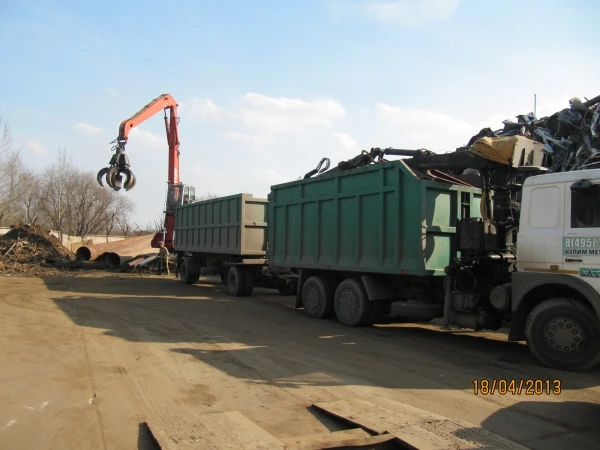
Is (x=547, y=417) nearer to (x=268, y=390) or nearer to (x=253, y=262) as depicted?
(x=268, y=390)

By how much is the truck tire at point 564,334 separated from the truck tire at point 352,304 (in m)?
3.26

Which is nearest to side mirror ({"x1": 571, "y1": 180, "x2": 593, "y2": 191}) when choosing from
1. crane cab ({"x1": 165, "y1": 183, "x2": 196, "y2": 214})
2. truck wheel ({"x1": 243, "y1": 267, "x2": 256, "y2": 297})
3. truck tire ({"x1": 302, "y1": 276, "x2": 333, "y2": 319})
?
truck tire ({"x1": 302, "y1": 276, "x2": 333, "y2": 319})

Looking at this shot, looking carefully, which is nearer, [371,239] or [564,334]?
[564,334]

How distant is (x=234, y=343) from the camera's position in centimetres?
768

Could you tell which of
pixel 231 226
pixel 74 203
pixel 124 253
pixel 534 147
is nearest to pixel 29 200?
pixel 74 203

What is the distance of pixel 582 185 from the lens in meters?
5.93

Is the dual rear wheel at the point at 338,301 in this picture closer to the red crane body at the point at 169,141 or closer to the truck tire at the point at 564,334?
the truck tire at the point at 564,334

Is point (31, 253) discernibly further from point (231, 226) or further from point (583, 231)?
point (583, 231)

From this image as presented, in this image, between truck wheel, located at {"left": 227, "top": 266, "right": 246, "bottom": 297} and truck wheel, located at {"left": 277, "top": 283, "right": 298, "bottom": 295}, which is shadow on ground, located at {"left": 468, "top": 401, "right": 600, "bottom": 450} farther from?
truck wheel, located at {"left": 227, "top": 266, "right": 246, "bottom": 297}

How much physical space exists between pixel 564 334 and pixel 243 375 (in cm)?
407

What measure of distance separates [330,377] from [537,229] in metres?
3.41

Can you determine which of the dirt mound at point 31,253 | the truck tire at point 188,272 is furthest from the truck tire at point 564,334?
the dirt mound at point 31,253

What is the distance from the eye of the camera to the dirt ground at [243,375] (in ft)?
14.0
